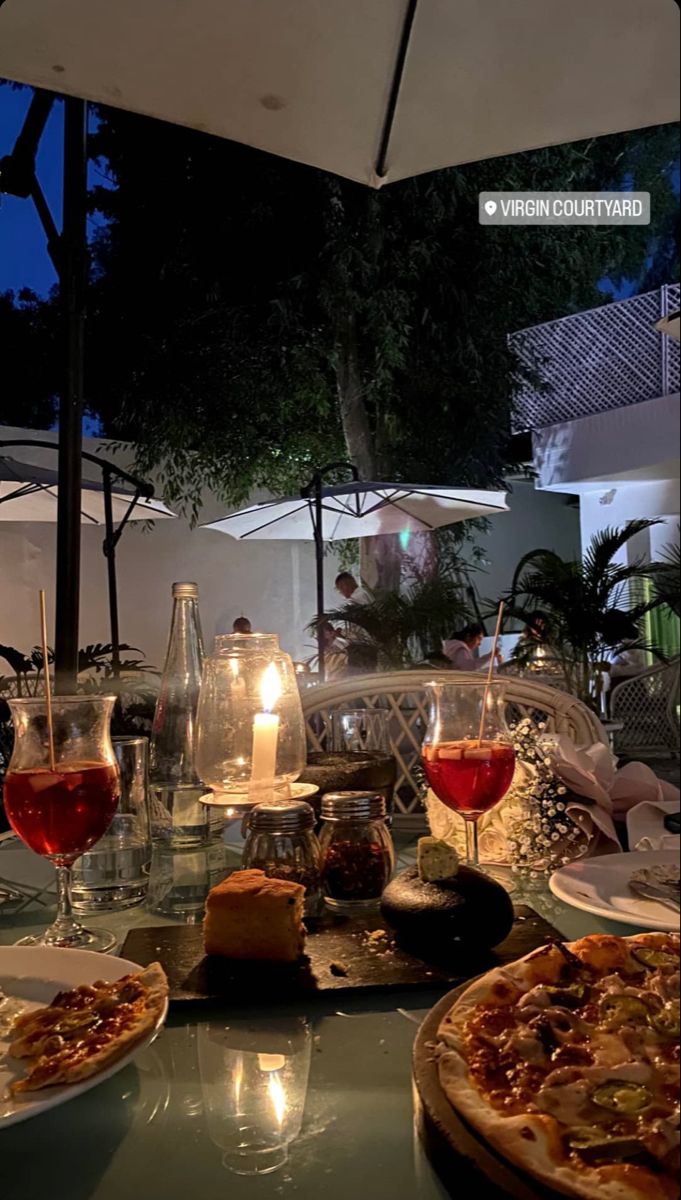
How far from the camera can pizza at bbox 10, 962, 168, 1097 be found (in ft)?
1.60

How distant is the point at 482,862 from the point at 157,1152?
0.62m

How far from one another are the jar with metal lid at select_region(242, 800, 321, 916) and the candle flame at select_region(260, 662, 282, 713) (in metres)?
0.17

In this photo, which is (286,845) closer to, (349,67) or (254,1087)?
(254,1087)

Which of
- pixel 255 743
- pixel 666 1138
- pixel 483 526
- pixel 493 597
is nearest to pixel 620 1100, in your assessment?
pixel 666 1138

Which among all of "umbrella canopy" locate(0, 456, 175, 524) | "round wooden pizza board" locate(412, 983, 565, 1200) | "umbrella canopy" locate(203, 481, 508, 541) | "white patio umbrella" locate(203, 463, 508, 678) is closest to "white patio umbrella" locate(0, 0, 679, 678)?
"round wooden pizza board" locate(412, 983, 565, 1200)

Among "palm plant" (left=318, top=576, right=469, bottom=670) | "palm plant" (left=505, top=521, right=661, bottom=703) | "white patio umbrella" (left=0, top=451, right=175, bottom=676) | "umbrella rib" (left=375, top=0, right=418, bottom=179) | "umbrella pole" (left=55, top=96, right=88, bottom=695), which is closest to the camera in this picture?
"umbrella rib" (left=375, top=0, right=418, bottom=179)

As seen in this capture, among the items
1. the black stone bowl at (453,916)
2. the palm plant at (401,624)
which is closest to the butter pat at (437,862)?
the black stone bowl at (453,916)

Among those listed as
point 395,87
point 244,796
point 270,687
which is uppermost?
point 395,87

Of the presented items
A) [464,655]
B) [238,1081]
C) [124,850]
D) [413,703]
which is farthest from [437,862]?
[464,655]

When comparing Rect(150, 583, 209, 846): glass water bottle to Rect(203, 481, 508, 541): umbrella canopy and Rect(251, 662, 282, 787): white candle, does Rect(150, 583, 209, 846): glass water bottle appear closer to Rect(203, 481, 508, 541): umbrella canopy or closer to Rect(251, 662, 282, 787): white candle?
Rect(251, 662, 282, 787): white candle

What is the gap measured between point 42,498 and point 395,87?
3516 mm

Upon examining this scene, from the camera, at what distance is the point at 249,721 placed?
1.04m

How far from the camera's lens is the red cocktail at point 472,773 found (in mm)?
929

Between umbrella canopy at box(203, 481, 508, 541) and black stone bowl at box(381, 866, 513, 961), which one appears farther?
umbrella canopy at box(203, 481, 508, 541)
